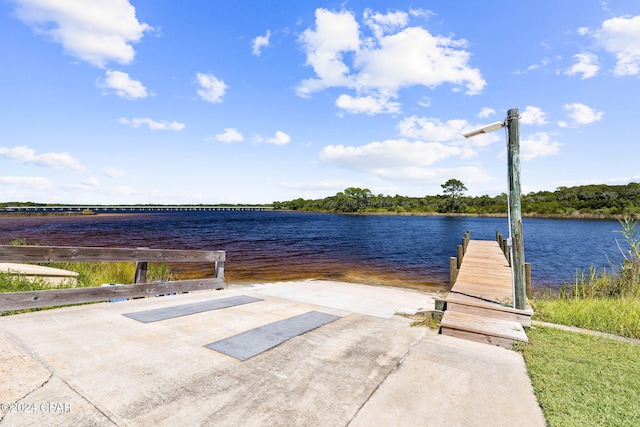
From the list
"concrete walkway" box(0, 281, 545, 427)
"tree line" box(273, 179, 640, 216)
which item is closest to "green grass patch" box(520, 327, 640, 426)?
"concrete walkway" box(0, 281, 545, 427)

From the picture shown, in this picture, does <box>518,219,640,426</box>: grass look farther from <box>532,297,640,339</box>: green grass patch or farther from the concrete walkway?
the concrete walkway

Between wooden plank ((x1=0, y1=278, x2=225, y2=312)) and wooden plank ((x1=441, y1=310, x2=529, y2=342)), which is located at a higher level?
wooden plank ((x1=0, y1=278, x2=225, y2=312))

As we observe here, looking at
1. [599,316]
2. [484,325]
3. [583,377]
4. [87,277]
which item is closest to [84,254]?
[87,277]

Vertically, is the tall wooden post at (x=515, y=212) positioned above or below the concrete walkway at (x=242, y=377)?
above

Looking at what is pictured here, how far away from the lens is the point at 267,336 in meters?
5.01

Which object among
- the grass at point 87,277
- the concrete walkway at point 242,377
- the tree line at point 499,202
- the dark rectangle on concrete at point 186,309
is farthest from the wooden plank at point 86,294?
the tree line at point 499,202

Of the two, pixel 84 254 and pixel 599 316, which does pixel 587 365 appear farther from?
pixel 84 254

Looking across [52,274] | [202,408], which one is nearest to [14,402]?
[202,408]

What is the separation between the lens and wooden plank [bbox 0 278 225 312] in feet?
17.4

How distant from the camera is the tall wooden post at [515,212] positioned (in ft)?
20.4

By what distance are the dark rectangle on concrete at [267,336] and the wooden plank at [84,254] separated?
346 centimetres

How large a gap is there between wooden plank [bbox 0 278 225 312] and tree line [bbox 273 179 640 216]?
43.6 meters

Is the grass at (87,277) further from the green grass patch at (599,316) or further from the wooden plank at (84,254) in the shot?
the green grass patch at (599,316)

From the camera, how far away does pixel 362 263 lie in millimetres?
22453
